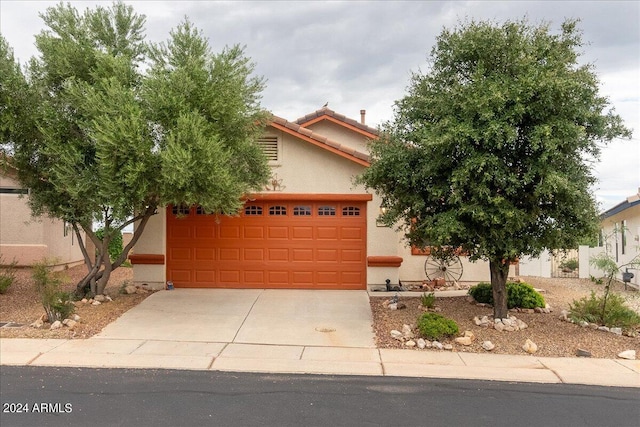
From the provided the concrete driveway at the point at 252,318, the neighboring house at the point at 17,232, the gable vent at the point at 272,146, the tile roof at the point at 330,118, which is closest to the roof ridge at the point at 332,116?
the tile roof at the point at 330,118

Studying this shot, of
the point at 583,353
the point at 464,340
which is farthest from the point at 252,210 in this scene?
the point at 583,353

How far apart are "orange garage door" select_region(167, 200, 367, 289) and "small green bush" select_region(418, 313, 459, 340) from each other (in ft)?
14.1

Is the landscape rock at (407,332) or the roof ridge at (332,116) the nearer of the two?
the landscape rock at (407,332)

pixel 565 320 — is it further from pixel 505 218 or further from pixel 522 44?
pixel 522 44

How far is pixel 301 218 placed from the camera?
13016 mm

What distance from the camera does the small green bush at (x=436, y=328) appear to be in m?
8.53

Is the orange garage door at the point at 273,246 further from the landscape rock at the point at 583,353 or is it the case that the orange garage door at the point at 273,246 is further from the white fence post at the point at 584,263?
the white fence post at the point at 584,263

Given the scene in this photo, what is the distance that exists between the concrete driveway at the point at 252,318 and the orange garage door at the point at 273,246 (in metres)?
0.41

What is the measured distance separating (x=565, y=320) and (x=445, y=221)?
145 inches

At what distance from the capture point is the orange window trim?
1284 cm

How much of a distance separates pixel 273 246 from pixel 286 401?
286 inches

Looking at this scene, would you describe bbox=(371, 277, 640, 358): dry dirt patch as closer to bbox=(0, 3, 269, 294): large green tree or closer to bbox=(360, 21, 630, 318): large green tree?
bbox=(360, 21, 630, 318): large green tree

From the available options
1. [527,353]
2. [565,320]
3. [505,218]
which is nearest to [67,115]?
[505,218]

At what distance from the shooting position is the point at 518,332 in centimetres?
915
